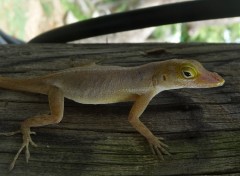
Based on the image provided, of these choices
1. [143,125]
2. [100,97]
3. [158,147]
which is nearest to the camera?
[158,147]

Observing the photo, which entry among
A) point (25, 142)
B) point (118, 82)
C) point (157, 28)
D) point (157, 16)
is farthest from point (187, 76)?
point (157, 28)

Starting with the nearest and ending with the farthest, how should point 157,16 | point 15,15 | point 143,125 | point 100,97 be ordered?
point 143,125, point 100,97, point 157,16, point 15,15

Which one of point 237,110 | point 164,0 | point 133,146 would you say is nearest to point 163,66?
point 237,110

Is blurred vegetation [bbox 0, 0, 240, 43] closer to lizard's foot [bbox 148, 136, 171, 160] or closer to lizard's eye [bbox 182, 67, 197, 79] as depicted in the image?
lizard's eye [bbox 182, 67, 197, 79]

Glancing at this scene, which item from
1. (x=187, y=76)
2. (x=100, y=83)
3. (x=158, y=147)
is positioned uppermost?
(x=187, y=76)

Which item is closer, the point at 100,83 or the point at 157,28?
the point at 100,83

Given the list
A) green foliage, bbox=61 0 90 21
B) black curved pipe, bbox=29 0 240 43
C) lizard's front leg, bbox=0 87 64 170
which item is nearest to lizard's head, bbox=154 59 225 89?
black curved pipe, bbox=29 0 240 43

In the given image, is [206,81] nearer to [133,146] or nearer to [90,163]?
[133,146]

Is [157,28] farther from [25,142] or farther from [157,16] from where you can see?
[25,142]

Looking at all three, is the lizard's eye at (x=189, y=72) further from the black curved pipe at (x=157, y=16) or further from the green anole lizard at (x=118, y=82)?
the black curved pipe at (x=157, y=16)
